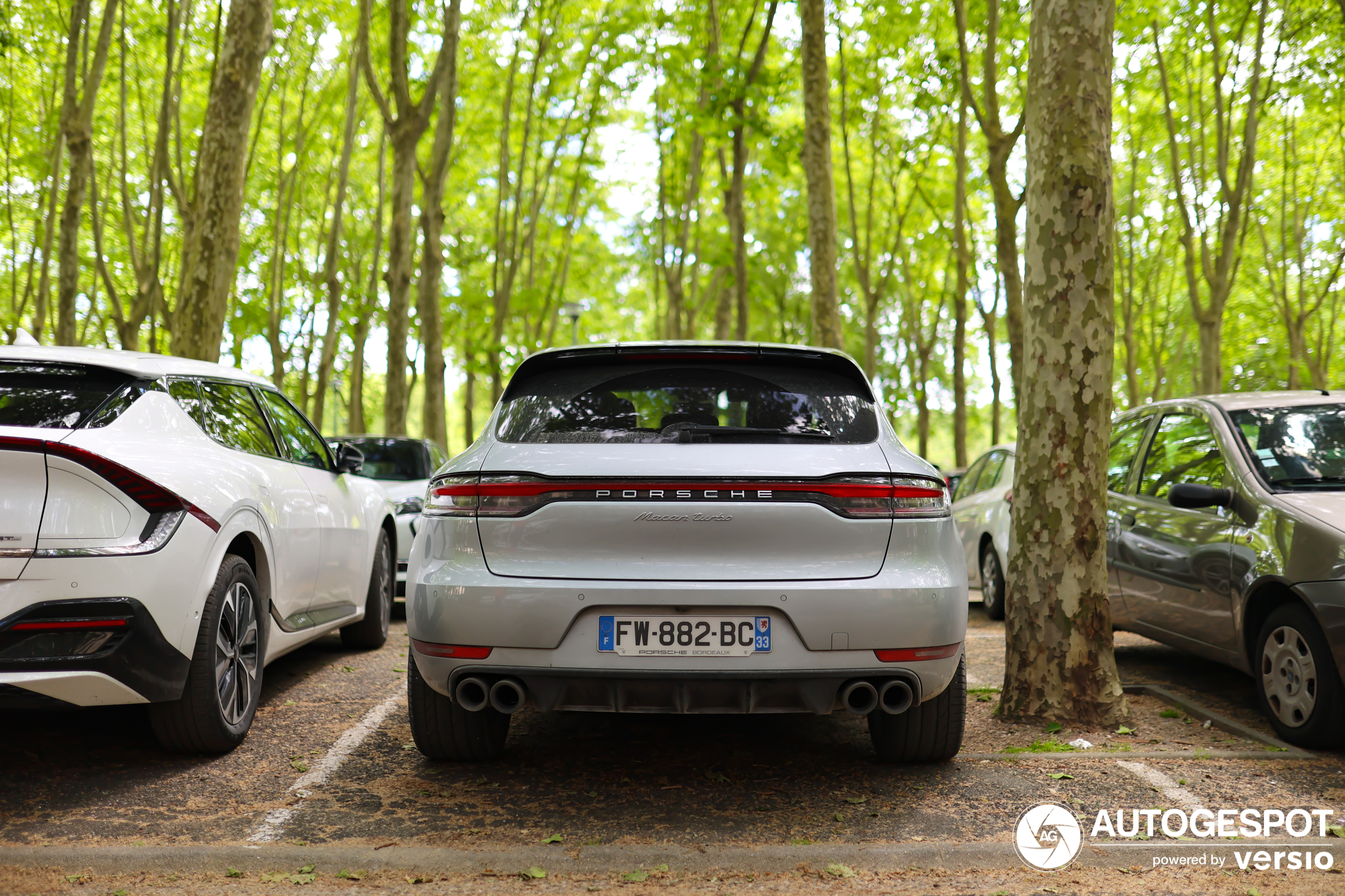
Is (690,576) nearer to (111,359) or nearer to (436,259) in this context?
(111,359)

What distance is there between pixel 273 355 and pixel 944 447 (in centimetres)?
6130

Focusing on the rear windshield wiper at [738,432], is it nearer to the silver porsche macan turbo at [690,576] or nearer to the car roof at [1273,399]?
the silver porsche macan turbo at [690,576]

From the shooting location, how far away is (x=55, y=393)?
444 centimetres

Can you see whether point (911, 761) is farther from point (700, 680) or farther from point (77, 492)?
point (77, 492)

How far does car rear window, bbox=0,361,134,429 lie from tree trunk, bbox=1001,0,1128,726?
412cm

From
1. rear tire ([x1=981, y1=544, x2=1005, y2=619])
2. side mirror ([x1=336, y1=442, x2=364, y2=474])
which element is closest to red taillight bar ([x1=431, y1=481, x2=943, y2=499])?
side mirror ([x1=336, y1=442, x2=364, y2=474])

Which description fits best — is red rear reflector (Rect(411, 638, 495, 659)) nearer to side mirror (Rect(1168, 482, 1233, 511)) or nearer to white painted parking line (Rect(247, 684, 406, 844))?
white painted parking line (Rect(247, 684, 406, 844))

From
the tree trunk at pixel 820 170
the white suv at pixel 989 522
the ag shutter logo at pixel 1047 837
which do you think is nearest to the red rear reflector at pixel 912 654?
the ag shutter logo at pixel 1047 837

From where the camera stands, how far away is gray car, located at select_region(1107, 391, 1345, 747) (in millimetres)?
4898

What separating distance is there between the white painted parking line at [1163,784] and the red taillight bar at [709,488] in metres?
1.56

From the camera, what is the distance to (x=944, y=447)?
79.5 meters

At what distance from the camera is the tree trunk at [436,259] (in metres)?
17.4

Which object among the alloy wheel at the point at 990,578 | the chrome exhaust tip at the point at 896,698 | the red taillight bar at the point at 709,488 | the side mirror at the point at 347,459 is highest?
the side mirror at the point at 347,459

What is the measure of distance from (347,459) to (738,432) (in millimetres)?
3652
